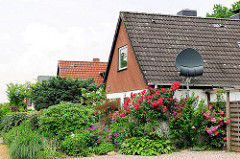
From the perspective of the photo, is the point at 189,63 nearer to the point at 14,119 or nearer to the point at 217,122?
the point at 217,122

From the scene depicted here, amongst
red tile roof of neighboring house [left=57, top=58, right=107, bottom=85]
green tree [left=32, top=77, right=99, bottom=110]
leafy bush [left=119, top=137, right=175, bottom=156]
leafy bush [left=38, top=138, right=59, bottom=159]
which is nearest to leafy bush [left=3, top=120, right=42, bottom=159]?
leafy bush [left=38, top=138, right=59, bottom=159]

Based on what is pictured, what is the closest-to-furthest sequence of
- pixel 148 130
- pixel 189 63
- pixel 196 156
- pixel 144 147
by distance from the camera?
1. pixel 196 156
2. pixel 144 147
3. pixel 148 130
4. pixel 189 63

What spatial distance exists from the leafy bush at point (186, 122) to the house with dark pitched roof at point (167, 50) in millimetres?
822

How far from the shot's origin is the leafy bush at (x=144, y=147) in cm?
1059

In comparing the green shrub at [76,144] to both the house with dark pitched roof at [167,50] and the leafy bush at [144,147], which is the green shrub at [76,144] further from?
the house with dark pitched roof at [167,50]

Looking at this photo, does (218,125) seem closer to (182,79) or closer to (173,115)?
(173,115)

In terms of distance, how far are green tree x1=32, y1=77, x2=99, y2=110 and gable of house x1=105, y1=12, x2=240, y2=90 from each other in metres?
3.35

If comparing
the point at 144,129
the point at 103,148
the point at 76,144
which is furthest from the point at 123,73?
the point at 76,144

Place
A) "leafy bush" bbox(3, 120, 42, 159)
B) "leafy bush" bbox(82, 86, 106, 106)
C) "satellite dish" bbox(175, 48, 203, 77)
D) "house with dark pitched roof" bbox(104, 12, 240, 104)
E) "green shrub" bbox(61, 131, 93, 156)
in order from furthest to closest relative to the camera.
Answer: "leafy bush" bbox(82, 86, 106, 106) → "house with dark pitched roof" bbox(104, 12, 240, 104) → "satellite dish" bbox(175, 48, 203, 77) → "green shrub" bbox(61, 131, 93, 156) → "leafy bush" bbox(3, 120, 42, 159)

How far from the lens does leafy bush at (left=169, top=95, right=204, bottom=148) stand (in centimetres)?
1127

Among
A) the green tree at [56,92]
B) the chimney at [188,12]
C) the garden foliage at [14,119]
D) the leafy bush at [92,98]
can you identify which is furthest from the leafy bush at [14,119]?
the chimney at [188,12]

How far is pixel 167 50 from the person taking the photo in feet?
46.1

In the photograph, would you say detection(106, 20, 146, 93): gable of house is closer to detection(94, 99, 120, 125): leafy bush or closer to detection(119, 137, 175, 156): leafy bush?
detection(94, 99, 120, 125): leafy bush

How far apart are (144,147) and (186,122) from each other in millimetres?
1901
